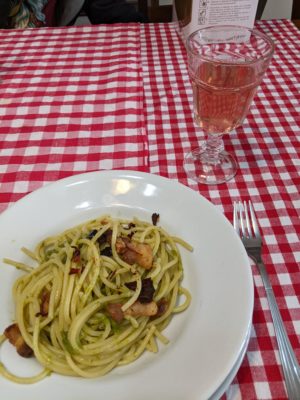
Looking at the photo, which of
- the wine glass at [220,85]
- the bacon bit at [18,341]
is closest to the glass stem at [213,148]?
the wine glass at [220,85]

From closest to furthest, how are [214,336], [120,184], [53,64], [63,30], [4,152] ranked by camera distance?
[214,336] → [120,184] → [4,152] → [53,64] → [63,30]

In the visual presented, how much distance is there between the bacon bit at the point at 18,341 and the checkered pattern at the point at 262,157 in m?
0.29

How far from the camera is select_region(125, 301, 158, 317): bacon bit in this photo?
1.92ft

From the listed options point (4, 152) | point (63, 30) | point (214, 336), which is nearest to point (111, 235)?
point (214, 336)

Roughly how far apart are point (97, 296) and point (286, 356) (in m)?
0.30

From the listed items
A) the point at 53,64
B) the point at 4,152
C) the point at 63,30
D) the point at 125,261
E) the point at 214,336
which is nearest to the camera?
the point at 214,336

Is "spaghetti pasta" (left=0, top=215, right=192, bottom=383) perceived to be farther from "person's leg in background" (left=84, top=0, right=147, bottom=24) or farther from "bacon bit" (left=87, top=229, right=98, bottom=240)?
"person's leg in background" (left=84, top=0, right=147, bottom=24)

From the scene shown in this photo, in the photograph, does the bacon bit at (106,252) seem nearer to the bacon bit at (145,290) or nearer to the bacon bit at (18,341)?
the bacon bit at (145,290)

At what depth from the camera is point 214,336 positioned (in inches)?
20.9

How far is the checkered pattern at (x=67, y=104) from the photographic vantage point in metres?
0.96

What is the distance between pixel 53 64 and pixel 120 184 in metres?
0.76

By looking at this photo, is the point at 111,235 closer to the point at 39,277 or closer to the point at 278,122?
the point at 39,277

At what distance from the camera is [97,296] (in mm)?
632

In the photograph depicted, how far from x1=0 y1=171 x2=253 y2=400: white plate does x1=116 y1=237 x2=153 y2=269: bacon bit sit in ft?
0.22
